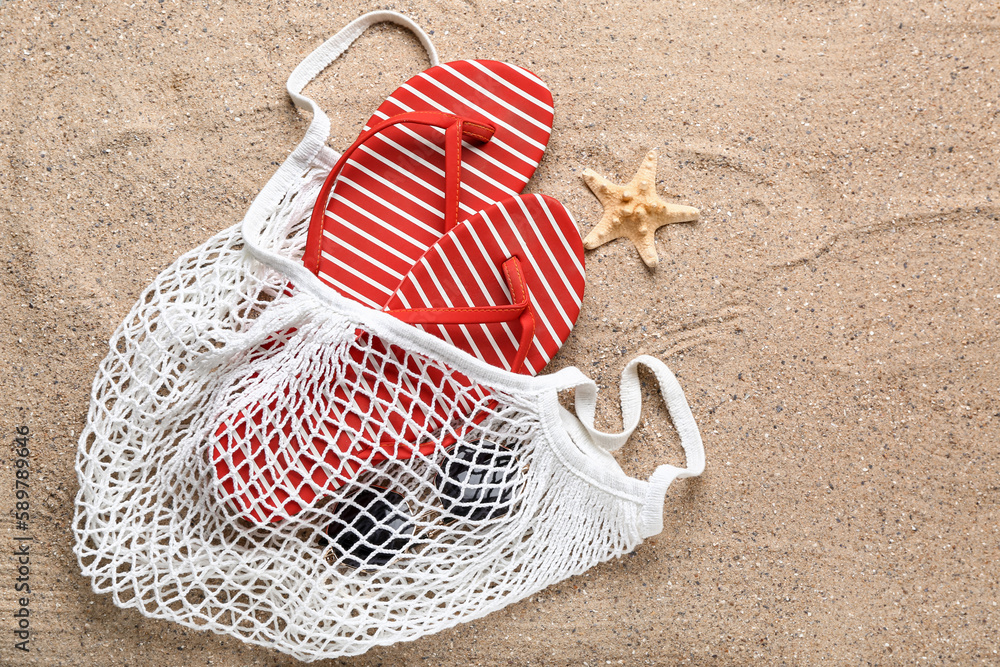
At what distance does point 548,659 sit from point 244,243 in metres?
1.15

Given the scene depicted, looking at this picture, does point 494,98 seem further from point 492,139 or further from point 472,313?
point 472,313

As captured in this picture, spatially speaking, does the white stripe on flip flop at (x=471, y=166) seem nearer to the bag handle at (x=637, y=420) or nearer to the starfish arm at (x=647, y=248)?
the starfish arm at (x=647, y=248)

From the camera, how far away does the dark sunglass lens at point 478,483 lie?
4.56 ft

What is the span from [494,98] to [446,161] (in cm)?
22

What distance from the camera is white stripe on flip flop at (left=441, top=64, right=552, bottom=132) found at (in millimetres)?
1538

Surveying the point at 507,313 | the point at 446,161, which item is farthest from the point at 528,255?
the point at 446,161

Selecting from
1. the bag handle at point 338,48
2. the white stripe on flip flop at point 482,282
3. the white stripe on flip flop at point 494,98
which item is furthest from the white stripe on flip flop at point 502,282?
the bag handle at point 338,48

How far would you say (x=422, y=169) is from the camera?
1.52 meters

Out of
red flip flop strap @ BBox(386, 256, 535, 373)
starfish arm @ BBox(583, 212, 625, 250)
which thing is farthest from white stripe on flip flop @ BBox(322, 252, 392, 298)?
starfish arm @ BBox(583, 212, 625, 250)

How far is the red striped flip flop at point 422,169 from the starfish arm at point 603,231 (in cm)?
20

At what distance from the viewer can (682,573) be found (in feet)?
5.01

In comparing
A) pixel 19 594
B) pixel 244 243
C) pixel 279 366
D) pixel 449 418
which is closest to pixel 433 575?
pixel 449 418

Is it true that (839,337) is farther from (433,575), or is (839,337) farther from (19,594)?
(19,594)

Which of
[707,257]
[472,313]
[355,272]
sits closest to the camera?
[472,313]
